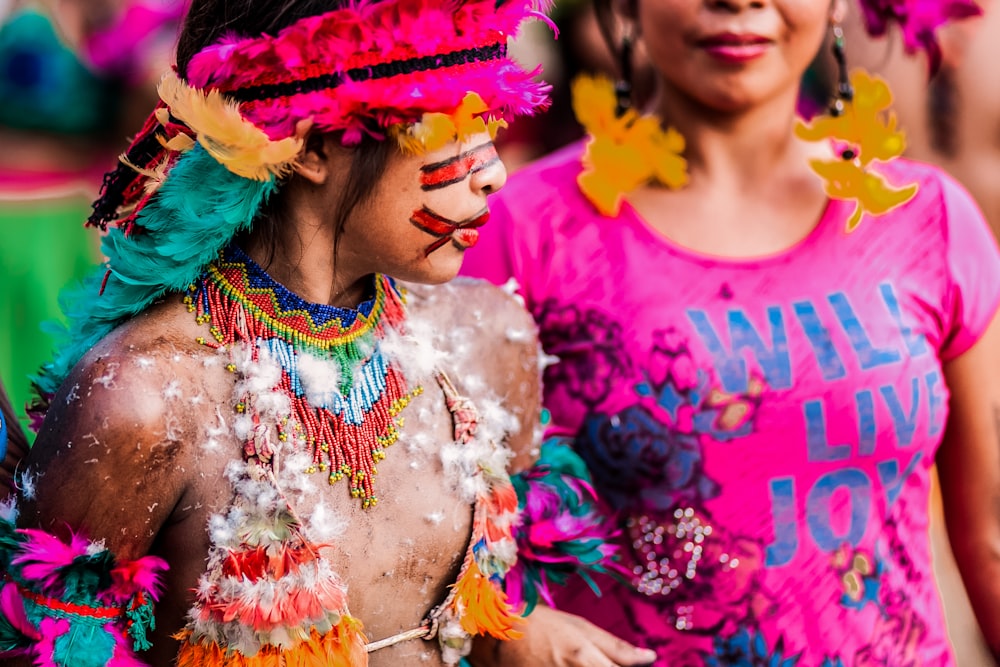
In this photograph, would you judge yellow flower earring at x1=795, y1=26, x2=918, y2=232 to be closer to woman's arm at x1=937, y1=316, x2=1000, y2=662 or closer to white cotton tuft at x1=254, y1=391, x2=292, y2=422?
woman's arm at x1=937, y1=316, x2=1000, y2=662

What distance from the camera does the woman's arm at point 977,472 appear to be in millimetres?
2273

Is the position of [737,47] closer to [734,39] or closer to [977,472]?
[734,39]

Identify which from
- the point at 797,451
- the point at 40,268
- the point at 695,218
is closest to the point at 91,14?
the point at 40,268

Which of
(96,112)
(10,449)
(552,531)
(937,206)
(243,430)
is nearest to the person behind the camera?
(243,430)

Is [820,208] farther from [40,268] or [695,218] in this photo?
[40,268]

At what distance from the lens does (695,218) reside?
229cm

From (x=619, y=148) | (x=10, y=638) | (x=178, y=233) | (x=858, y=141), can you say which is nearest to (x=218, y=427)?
(x=178, y=233)

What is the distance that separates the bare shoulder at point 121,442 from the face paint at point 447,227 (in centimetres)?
35

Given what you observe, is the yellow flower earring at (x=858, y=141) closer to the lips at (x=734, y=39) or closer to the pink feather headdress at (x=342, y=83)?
the lips at (x=734, y=39)

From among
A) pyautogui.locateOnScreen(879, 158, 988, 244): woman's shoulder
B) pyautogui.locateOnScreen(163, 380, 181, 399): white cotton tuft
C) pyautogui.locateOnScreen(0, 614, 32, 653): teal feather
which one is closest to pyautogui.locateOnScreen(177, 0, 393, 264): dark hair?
pyautogui.locateOnScreen(163, 380, 181, 399): white cotton tuft

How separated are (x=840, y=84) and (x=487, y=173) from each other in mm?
1066

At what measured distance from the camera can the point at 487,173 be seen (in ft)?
5.43

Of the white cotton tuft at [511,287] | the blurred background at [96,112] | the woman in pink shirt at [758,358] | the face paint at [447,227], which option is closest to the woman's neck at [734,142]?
the woman in pink shirt at [758,358]

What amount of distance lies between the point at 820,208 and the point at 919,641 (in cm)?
81
